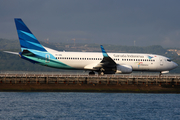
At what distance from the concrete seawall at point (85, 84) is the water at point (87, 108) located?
1.98 m

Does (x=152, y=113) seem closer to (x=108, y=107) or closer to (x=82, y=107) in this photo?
(x=108, y=107)

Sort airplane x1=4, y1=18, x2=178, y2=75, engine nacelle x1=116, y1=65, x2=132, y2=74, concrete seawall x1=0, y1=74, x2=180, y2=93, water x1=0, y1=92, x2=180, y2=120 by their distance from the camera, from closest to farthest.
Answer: water x1=0, y1=92, x2=180, y2=120, concrete seawall x1=0, y1=74, x2=180, y2=93, airplane x1=4, y1=18, x2=178, y2=75, engine nacelle x1=116, y1=65, x2=132, y2=74

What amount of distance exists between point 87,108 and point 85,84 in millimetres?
10307

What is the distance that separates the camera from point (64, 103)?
53000 mm

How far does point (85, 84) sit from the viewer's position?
59844 mm

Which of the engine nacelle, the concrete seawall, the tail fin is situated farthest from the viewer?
the tail fin

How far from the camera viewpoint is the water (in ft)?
147

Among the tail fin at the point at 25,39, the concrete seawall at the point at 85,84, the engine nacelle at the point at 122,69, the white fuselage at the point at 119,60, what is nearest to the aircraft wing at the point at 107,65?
the engine nacelle at the point at 122,69

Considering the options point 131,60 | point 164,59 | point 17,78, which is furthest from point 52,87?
point 164,59

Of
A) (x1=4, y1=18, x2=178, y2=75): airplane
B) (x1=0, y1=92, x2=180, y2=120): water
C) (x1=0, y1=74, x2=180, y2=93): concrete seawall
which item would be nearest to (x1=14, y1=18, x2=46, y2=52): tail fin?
(x1=4, y1=18, x2=178, y2=75): airplane

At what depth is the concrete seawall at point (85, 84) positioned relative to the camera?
58.8 metres

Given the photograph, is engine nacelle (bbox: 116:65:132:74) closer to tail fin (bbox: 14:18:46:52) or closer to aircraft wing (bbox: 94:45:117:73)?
aircraft wing (bbox: 94:45:117:73)

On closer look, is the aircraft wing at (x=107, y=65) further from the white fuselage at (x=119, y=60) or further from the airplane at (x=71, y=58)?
the white fuselage at (x=119, y=60)

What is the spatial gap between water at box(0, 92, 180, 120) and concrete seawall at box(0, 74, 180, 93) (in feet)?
6.51
